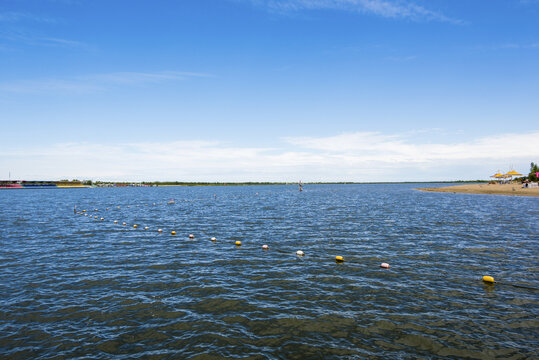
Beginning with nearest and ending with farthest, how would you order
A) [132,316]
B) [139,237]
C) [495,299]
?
1. [132,316]
2. [495,299]
3. [139,237]

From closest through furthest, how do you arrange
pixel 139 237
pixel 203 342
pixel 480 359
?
pixel 480 359 < pixel 203 342 < pixel 139 237

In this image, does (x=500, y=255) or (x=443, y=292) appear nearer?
(x=443, y=292)

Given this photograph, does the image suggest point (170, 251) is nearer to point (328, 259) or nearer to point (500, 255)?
point (328, 259)

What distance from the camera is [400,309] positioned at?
14.8 meters

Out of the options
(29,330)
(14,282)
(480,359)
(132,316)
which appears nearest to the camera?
(480,359)

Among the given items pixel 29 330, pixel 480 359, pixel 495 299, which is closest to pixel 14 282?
pixel 29 330

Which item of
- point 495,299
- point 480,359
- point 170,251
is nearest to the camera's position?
point 480,359

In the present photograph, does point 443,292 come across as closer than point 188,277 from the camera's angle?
Yes

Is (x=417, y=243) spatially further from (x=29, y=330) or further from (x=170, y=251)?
(x=29, y=330)

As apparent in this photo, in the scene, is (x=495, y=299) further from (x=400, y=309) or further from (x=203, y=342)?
(x=203, y=342)

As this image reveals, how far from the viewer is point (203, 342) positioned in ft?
39.7

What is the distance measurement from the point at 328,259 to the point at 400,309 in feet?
29.8

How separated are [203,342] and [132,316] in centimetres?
446

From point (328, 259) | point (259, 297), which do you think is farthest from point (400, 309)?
point (328, 259)
